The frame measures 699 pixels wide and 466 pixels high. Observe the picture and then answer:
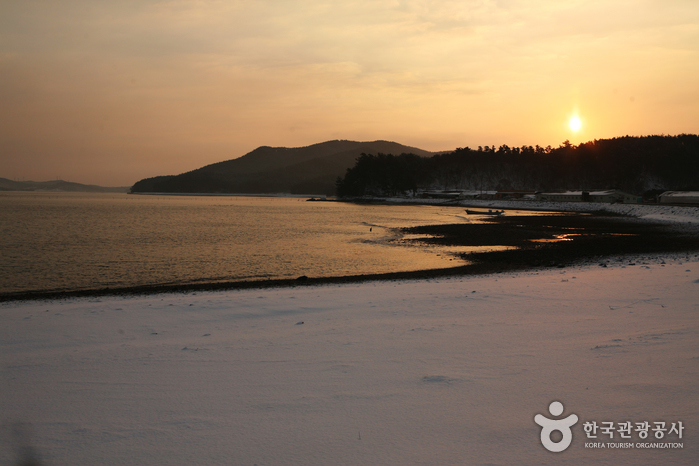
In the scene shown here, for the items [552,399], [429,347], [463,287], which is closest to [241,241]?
[463,287]

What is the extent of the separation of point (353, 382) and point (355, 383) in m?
0.05

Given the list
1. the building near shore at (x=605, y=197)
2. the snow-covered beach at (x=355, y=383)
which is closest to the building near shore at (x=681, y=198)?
the building near shore at (x=605, y=197)

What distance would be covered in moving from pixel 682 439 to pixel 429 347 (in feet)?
13.2

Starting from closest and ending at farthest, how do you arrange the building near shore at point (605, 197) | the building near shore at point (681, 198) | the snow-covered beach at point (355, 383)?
the snow-covered beach at point (355, 383) → the building near shore at point (681, 198) → the building near shore at point (605, 197)

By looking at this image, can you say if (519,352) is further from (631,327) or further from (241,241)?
(241,241)

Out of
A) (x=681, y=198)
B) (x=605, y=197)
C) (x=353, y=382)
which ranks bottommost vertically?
(x=353, y=382)

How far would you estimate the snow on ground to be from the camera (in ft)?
15.9

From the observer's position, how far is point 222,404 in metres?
5.95

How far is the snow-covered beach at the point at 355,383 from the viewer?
4.86 metres

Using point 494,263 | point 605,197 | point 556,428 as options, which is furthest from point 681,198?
point 556,428

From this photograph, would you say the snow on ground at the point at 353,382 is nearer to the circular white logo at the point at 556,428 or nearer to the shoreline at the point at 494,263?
the circular white logo at the point at 556,428

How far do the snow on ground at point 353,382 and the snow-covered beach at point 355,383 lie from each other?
0.03 m

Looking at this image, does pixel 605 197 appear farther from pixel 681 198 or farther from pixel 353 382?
pixel 353 382

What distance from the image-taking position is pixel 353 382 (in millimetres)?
6574
